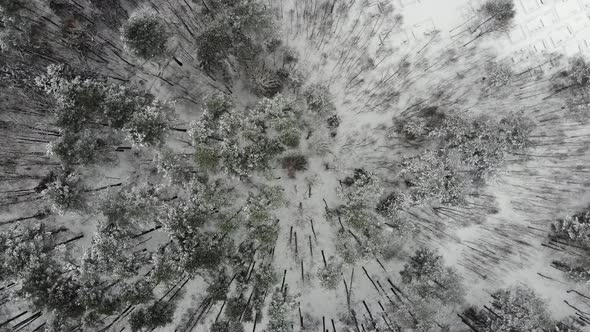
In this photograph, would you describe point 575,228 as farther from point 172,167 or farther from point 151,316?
point 151,316

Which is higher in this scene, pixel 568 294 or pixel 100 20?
pixel 100 20

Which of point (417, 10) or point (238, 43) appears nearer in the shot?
point (238, 43)

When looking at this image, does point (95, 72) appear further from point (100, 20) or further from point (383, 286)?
point (383, 286)

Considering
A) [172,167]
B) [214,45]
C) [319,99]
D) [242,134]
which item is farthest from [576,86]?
[172,167]

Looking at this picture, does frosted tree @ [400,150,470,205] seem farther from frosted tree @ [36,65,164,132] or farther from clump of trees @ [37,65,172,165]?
frosted tree @ [36,65,164,132]

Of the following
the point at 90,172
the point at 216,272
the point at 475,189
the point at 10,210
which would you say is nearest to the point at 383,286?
the point at 475,189

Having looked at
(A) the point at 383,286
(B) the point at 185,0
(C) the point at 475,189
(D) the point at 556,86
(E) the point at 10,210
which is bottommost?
(A) the point at 383,286

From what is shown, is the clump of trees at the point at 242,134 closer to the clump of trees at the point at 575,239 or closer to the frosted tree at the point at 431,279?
the frosted tree at the point at 431,279
